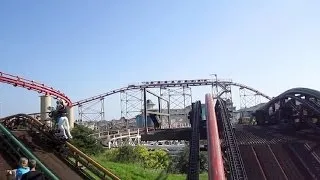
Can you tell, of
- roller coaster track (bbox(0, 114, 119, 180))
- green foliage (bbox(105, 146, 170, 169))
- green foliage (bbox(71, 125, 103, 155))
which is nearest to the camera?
roller coaster track (bbox(0, 114, 119, 180))

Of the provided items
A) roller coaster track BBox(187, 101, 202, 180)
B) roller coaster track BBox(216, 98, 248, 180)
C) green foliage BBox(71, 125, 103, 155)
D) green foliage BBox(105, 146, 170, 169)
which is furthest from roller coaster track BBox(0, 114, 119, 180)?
green foliage BBox(105, 146, 170, 169)

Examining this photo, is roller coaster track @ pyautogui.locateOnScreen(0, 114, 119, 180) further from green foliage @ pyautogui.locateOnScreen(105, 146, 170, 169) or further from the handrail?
green foliage @ pyautogui.locateOnScreen(105, 146, 170, 169)

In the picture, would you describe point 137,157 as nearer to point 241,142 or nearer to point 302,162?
point 241,142

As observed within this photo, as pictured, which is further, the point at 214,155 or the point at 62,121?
the point at 62,121

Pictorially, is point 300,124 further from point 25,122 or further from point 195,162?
point 25,122

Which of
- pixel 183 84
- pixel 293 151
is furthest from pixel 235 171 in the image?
pixel 183 84

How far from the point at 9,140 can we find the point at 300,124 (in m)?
20.3

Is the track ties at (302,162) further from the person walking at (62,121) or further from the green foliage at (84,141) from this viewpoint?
the person walking at (62,121)

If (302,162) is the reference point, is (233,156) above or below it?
above

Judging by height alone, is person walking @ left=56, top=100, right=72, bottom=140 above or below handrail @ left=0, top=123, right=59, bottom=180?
above

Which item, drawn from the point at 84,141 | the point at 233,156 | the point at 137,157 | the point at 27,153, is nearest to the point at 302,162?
the point at 233,156

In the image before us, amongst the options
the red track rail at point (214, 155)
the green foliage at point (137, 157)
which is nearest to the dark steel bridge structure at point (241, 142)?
the red track rail at point (214, 155)

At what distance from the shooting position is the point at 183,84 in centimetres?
7044

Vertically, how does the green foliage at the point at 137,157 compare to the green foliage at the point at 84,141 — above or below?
below
